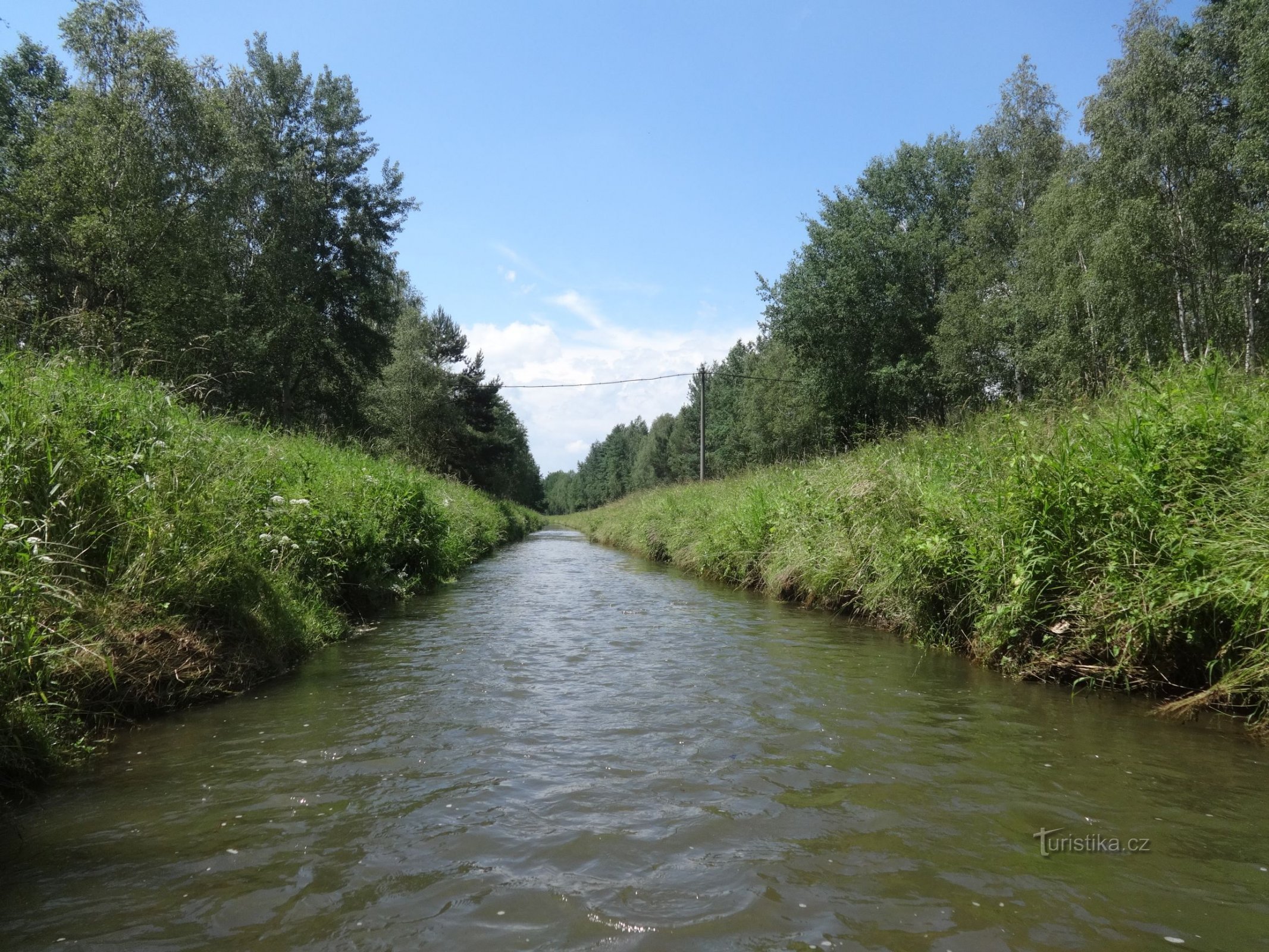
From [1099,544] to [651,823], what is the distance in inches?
164

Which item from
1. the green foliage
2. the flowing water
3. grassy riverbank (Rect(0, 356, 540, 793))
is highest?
the green foliage

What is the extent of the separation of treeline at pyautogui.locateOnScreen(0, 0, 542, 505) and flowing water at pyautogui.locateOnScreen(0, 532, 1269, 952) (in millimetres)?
15570

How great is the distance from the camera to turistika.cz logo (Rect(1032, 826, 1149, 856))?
113 inches

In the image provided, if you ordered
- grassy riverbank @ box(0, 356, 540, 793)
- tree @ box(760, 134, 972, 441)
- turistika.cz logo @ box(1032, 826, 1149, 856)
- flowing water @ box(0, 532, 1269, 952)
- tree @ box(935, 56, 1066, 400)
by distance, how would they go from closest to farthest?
flowing water @ box(0, 532, 1269, 952), turistika.cz logo @ box(1032, 826, 1149, 856), grassy riverbank @ box(0, 356, 540, 793), tree @ box(935, 56, 1066, 400), tree @ box(760, 134, 972, 441)

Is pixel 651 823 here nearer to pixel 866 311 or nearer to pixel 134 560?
pixel 134 560

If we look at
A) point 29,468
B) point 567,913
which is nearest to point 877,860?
point 567,913

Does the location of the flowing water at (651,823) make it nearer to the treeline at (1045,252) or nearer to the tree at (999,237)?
the treeline at (1045,252)

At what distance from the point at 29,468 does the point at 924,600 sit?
24.7ft

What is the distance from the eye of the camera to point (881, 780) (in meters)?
3.59

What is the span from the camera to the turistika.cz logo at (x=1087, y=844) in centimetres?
287

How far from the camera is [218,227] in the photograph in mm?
24203

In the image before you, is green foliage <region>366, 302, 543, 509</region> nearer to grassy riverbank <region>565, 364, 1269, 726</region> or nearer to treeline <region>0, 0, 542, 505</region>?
treeline <region>0, 0, 542, 505</region>

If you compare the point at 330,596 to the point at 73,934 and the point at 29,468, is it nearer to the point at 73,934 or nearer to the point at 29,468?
the point at 29,468

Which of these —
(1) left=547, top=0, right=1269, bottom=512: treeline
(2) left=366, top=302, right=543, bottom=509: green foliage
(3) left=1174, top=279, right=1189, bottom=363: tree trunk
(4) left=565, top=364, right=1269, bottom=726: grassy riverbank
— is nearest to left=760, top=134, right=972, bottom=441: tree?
(1) left=547, top=0, right=1269, bottom=512: treeline
